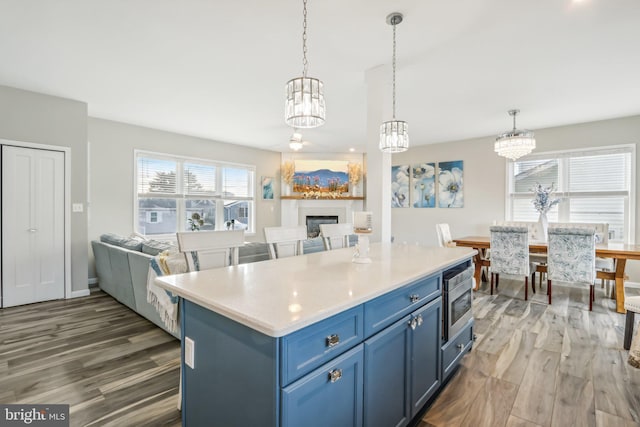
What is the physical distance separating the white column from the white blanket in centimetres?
190

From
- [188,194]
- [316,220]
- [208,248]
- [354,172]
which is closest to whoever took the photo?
[208,248]

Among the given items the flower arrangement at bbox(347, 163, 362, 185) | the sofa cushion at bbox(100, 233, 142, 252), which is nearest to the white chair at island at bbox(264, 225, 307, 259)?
the sofa cushion at bbox(100, 233, 142, 252)

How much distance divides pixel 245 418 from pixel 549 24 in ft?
10.7

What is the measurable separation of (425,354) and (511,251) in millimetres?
3010

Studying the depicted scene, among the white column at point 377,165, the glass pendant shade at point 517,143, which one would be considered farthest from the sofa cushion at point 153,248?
the glass pendant shade at point 517,143

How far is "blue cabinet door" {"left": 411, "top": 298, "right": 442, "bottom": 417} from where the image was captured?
1.61 m

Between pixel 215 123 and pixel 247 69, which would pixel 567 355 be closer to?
pixel 247 69

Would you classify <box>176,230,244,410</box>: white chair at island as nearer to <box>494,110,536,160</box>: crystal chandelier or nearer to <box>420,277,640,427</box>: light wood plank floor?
<box>420,277,640,427</box>: light wood plank floor

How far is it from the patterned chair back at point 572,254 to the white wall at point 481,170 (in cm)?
197

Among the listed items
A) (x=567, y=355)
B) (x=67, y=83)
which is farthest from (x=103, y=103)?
(x=567, y=355)

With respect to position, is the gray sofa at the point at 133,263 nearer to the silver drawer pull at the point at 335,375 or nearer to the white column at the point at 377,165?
the white column at the point at 377,165

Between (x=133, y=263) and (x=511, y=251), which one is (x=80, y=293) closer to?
(x=133, y=263)

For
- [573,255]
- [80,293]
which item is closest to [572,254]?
[573,255]

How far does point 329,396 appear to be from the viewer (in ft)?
3.57
